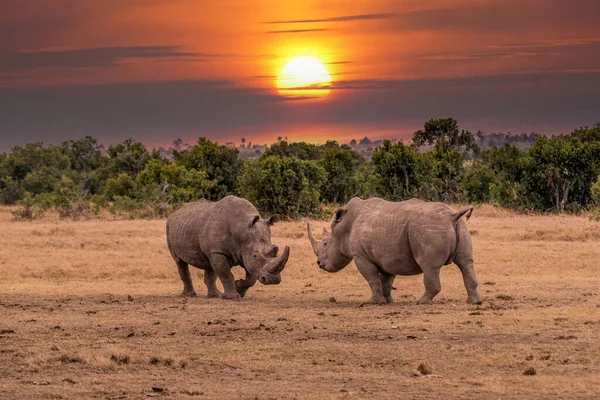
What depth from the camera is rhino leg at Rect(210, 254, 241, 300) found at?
17.6 meters

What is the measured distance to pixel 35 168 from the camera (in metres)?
64.1

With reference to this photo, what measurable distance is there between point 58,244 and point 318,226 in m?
8.76

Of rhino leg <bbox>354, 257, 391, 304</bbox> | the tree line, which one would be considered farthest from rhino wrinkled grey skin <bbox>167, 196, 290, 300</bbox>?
the tree line

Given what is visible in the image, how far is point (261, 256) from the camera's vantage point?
1714 centimetres

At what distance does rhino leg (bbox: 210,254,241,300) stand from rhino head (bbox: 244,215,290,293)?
1.35 ft

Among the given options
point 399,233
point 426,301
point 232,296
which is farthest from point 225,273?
point 426,301

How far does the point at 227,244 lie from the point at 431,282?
406 cm

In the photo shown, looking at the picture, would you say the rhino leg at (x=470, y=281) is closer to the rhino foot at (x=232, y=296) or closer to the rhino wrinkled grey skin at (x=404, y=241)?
the rhino wrinkled grey skin at (x=404, y=241)

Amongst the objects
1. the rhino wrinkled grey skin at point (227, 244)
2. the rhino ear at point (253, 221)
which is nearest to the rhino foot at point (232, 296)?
the rhino wrinkled grey skin at point (227, 244)

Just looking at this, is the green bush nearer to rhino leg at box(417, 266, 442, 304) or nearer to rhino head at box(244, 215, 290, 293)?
rhino head at box(244, 215, 290, 293)

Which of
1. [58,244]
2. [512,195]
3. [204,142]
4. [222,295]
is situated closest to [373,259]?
[222,295]

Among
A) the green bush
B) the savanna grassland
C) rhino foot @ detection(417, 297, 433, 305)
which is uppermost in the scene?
the green bush

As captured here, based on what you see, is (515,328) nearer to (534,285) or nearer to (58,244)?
(534,285)

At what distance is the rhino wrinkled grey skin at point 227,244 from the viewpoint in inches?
677
